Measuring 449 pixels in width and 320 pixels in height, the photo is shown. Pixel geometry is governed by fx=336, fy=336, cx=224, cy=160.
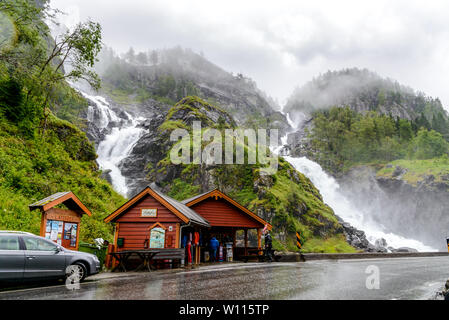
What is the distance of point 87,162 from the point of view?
33.1 m

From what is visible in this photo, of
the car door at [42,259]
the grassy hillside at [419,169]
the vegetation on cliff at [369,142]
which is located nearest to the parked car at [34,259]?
the car door at [42,259]

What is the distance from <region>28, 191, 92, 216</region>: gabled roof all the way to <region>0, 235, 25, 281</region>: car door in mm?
3043

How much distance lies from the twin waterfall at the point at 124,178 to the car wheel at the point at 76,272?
43902 millimetres

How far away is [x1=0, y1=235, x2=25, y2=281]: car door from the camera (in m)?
9.40

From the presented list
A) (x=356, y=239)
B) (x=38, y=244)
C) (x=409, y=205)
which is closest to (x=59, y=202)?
(x=38, y=244)

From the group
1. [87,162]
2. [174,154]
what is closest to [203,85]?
[174,154]

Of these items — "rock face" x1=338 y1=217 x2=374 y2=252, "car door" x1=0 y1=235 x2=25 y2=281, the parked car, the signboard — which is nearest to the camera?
"car door" x1=0 y1=235 x2=25 y2=281

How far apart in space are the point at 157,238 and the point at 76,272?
7.43 metres

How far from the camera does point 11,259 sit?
956cm

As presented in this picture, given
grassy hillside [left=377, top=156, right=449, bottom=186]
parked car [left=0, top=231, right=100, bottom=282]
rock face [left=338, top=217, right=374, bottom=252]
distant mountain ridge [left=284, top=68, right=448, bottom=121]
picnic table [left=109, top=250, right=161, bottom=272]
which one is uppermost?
distant mountain ridge [left=284, top=68, right=448, bottom=121]

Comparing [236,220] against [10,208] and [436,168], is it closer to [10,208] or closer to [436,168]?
[10,208]

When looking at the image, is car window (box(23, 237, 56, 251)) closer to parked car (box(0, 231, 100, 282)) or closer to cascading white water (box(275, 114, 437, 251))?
parked car (box(0, 231, 100, 282))

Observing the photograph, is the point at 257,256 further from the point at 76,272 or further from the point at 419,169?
the point at 419,169

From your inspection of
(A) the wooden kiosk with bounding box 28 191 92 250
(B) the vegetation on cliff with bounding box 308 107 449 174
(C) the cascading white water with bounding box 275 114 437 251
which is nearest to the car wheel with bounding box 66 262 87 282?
(A) the wooden kiosk with bounding box 28 191 92 250
